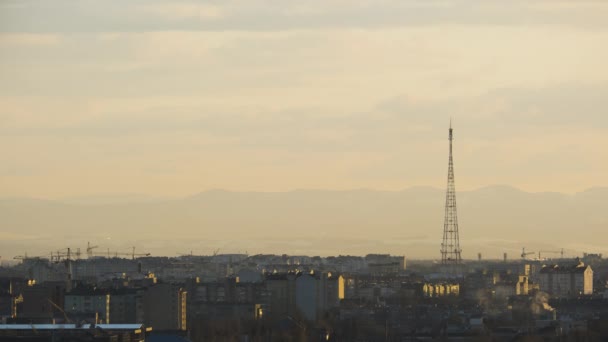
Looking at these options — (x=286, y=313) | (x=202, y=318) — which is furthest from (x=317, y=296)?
(x=202, y=318)

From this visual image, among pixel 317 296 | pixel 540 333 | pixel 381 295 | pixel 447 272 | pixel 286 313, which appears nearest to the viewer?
pixel 540 333

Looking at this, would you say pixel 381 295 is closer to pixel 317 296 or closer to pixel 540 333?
pixel 317 296

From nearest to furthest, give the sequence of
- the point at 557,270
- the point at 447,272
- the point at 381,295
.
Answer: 1. the point at 381,295
2. the point at 557,270
3. the point at 447,272

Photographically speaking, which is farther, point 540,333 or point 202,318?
point 202,318

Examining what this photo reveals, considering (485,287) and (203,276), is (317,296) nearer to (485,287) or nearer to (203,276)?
(485,287)

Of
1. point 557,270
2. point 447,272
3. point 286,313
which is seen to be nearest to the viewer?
point 286,313

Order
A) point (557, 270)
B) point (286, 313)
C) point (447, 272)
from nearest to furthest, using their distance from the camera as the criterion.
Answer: point (286, 313) → point (557, 270) → point (447, 272)

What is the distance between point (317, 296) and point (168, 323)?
1139 inches

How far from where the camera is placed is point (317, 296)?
100 m

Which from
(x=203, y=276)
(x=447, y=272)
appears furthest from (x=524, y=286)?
(x=203, y=276)

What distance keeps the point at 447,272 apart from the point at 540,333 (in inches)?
3014

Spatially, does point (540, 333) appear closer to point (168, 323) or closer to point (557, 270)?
point (168, 323)

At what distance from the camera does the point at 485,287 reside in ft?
406

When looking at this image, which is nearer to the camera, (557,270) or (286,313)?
(286,313)
